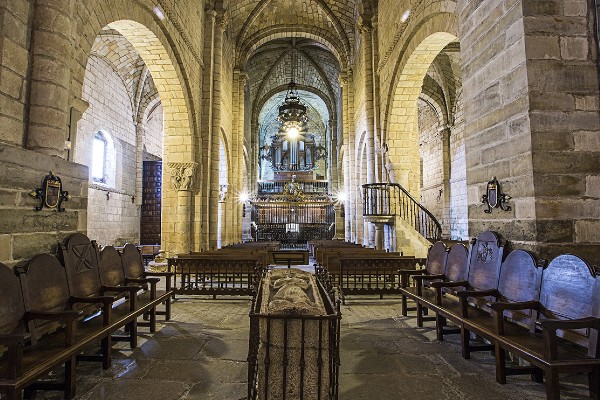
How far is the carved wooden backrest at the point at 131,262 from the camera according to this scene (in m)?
4.24

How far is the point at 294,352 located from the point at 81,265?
2437mm

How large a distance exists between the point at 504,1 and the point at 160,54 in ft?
20.2

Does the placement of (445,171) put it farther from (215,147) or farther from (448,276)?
(448,276)

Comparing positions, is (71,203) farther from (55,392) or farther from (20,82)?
(55,392)

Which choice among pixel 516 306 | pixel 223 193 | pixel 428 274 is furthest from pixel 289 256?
pixel 516 306

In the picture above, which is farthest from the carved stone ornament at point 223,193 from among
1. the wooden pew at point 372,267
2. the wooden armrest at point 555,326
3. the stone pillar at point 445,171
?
the wooden armrest at point 555,326

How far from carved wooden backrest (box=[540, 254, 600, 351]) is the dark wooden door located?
13.7 m

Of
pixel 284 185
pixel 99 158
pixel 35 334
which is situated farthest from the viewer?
pixel 284 185

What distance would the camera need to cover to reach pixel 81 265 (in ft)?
11.0

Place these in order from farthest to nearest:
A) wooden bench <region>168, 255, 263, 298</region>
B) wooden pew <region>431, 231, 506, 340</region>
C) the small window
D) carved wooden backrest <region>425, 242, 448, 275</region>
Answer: the small window < wooden bench <region>168, 255, 263, 298</region> < carved wooden backrest <region>425, 242, 448, 275</region> < wooden pew <region>431, 231, 506, 340</region>

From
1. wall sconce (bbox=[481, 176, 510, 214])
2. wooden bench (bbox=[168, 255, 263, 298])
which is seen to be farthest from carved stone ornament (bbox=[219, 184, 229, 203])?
wall sconce (bbox=[481, 176, 510, 214])

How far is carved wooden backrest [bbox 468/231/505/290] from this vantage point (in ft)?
10.9

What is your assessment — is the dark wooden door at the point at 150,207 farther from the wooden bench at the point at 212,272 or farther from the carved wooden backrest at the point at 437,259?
the carved wooden backrest at the point at 437,259

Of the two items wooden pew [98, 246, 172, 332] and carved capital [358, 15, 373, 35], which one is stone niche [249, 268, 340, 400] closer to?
wooden pew [98, 246, 172, 332]
